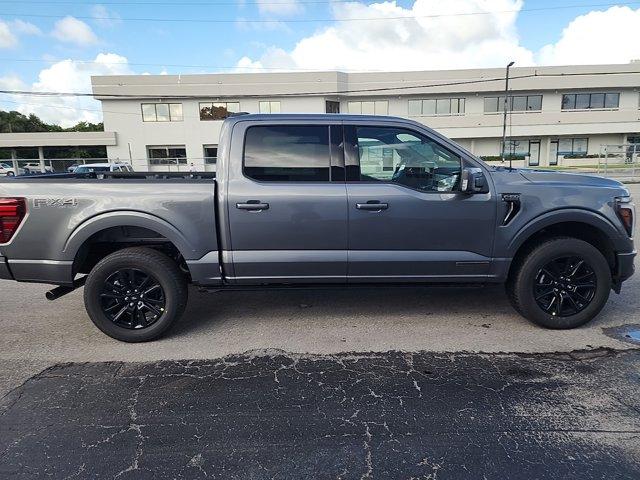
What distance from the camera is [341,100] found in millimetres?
42125

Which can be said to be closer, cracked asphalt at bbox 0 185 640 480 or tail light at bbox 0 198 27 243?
cracked asphalt at bbox 0 185 640 480

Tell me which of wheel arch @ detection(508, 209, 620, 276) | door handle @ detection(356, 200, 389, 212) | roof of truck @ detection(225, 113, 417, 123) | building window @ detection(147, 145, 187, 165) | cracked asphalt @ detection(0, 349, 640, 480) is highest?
building window @ detection(147, 145, 187, 165)

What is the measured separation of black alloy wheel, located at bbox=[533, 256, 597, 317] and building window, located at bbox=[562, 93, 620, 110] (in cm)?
4671

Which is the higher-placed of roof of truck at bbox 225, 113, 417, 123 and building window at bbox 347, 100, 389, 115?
building window at bbox 347, 100, 389, 115

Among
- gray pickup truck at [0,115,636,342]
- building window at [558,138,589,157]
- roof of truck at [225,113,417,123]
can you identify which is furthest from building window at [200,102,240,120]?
gray pickup truck at [0,115,636,342]

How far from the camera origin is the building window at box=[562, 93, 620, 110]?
43594 millimetres

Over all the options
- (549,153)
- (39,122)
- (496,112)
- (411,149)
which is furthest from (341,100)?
(39,122)

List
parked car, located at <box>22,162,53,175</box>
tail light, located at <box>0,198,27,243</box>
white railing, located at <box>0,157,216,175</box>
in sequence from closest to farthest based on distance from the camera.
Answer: tail light, located at <box>0,198,27,243</box>
white railing, located at <box>0,157,216,175</box>
parked car, located at <box>22,162,53,175</box>

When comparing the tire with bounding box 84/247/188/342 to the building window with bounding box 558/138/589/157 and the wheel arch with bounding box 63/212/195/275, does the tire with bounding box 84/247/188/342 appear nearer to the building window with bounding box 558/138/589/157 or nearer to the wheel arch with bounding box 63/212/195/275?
the wheel arch with bounding box 63/212/195/275

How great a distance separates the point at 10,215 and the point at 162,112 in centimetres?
3994

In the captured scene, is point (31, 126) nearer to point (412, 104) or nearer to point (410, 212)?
point (412, 104)

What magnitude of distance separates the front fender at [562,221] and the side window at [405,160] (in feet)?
2.57

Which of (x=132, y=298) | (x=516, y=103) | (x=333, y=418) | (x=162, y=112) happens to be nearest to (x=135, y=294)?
(x=132, y=298)

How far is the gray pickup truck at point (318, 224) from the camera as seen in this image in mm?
3984
